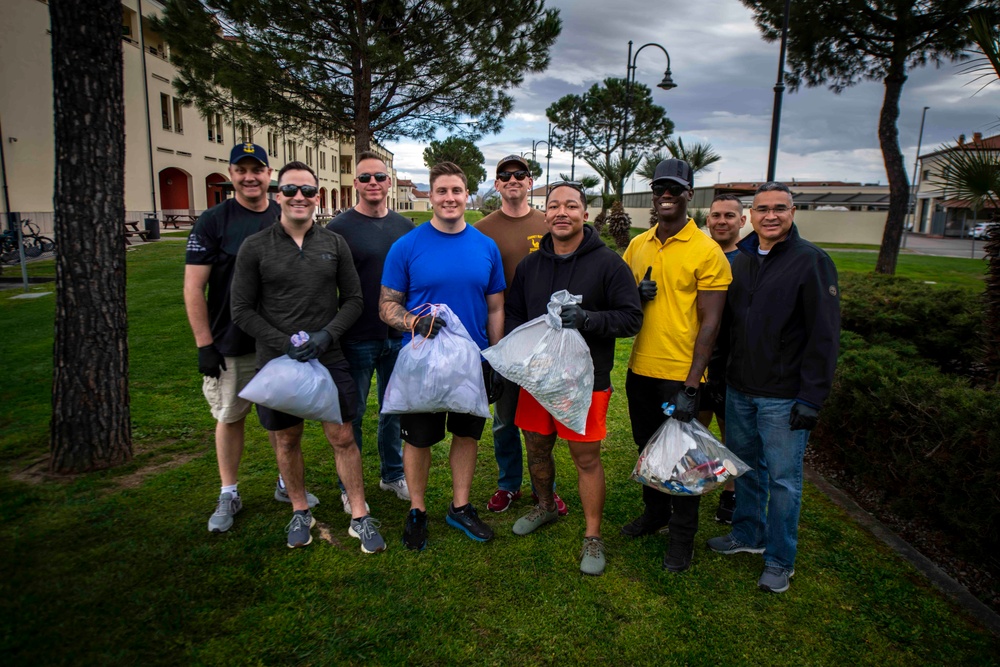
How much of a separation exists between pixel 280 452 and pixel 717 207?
11.1ft

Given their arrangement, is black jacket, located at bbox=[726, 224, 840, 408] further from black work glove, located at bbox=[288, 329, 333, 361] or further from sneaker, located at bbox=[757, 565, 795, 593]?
black work glove, located at bbox=[288, 329, 333, 361]

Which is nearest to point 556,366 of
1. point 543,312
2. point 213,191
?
point 543,312

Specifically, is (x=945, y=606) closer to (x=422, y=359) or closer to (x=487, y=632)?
(x=487, y=632)

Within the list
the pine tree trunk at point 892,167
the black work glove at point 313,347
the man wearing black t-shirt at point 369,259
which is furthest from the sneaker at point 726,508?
the pine tree trunk at point 892,167

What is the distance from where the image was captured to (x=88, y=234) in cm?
363

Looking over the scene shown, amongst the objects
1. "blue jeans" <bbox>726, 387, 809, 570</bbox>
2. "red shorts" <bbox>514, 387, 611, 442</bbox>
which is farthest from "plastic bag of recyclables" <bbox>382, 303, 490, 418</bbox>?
"blue jeans" <bbox>726, 387, 809, 570</bbox>

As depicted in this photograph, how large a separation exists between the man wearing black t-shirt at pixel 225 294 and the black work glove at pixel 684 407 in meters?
2.39

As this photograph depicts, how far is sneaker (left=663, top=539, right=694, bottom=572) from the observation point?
3020 mm

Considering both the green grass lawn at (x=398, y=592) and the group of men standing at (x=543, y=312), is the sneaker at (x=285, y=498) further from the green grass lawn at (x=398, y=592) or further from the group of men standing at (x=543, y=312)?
the group of men standing at (x=543, y=312)

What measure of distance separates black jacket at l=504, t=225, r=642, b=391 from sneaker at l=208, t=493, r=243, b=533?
1950 millimetres

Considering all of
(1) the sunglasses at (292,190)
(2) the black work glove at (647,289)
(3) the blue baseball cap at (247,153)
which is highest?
(3) the blue baseball cap at (247,153)

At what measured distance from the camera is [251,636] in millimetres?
2416

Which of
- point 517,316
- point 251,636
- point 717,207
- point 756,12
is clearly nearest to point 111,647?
point 251,636

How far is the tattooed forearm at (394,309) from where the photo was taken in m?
2.98
